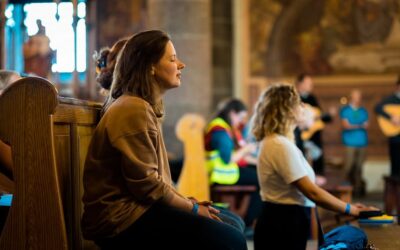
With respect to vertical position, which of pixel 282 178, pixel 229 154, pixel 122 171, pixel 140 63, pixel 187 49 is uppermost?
pixel 140 63

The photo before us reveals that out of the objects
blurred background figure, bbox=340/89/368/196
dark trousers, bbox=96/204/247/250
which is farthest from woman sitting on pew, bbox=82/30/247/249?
blurred background figure, bbox=340/89/368/196

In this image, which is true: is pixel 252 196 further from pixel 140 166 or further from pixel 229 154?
pixel 140 166

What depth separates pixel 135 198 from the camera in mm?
2781

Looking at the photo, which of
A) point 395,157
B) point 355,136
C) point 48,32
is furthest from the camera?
point 355,136

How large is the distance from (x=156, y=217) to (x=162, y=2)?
28.8 feet

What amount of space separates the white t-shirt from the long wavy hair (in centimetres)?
124

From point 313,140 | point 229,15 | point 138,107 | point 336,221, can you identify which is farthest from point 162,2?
point 138,107

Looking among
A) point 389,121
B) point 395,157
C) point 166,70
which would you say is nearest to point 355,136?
point 389,121

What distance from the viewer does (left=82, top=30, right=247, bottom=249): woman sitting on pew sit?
2736 millimetres

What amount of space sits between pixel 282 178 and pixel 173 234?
1422mm

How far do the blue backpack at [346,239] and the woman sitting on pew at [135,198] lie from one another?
586 millimetres

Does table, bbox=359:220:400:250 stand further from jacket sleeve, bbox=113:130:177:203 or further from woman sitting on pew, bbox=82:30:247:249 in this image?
jacket sleeve, bbox=113:130:177:203

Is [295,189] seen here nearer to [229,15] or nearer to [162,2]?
[162,2]

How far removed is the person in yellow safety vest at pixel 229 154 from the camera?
808 centimetres
